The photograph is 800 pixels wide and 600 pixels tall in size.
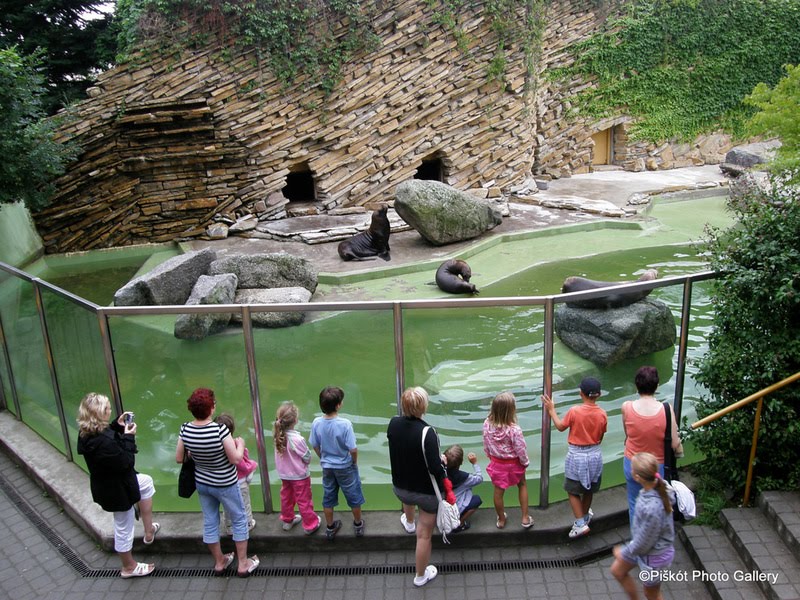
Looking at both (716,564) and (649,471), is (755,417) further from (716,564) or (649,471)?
(649,471)

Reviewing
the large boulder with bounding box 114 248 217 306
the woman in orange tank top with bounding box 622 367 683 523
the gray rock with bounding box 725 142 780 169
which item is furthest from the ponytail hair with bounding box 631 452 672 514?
the gray rock with bounding box 725 142 780 169

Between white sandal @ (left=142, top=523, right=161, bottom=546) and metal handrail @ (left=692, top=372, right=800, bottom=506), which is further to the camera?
white sandal @ (left=142, top=523, right=161, bottom=546)

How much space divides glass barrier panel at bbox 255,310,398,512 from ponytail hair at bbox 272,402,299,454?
0.86 feet

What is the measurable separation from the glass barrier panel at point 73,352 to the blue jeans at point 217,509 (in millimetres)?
1213

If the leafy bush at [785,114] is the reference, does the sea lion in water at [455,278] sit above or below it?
below

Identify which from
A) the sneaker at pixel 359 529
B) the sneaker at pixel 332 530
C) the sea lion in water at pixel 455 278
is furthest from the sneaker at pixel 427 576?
the sea lion in water at pixel 455 278

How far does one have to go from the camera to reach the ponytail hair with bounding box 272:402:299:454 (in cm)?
464

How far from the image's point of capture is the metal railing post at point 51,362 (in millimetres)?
5906

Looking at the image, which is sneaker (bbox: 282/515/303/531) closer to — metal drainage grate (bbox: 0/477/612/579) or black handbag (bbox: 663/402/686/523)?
metal drainage grate (bbox: 0/477/612/579)

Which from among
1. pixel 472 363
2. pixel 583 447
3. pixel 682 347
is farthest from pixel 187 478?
pixel 682 347

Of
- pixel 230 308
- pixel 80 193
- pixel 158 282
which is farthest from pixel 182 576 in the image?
pixel 80 193

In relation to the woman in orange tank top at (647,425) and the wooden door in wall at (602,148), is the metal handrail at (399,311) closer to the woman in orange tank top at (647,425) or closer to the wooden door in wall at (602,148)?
the woman in orange tank top at (647,425)

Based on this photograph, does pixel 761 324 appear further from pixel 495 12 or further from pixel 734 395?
pixel 495 12

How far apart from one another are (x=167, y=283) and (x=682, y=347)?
23.7 feet
